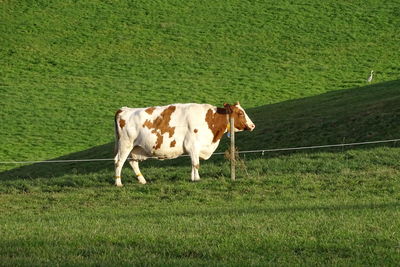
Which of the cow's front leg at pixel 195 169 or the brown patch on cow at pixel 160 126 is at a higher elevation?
the brown patch on cow at pixel 160 126

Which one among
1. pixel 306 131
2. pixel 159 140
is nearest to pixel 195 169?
pixel 159 140

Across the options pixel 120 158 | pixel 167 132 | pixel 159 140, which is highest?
pixel 167 132

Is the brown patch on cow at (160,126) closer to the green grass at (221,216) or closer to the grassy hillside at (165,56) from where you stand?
the green grass at (221,216)

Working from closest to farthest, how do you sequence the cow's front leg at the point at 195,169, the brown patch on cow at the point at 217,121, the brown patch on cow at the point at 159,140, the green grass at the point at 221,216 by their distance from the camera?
the green grass at the point at 221,216 < the cow's front leg at the point at 195,169 < the brown patch on cow at the point at 159,140 < the brown patch on cow at the point at 217,121

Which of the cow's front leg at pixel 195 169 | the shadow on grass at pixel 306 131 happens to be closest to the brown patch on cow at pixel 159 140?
the cow's front leg at pixel 195 169

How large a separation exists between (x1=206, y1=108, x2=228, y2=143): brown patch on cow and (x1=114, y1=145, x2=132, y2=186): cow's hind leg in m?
2.16

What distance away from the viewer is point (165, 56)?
211 ft

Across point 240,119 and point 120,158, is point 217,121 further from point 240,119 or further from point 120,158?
point 120,158

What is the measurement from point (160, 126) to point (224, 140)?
12.2 metres

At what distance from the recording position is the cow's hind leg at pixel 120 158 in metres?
21.6

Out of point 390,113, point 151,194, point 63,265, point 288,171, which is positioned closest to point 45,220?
point 151,194

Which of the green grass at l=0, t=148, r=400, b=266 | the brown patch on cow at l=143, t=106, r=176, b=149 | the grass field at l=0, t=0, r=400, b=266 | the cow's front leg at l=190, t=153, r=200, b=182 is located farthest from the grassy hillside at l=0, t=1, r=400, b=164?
the cow's front leg at l=190, t=153, r=200, b=182

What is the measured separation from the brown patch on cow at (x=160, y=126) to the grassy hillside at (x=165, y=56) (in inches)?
876

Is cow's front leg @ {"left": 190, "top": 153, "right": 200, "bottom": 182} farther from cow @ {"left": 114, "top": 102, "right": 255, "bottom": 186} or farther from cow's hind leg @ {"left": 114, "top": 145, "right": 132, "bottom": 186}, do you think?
cow's hind leg @ {"left": 114, "top": 145, "right": 132, "bottom": 186}
